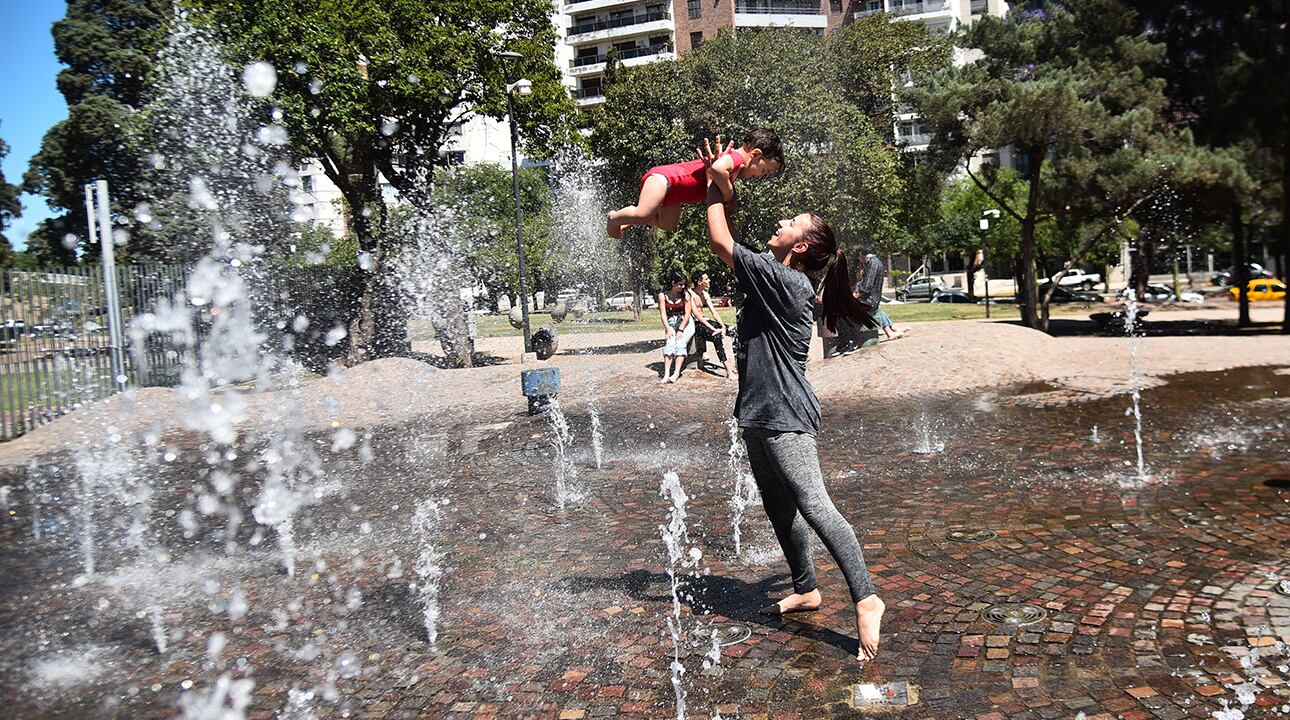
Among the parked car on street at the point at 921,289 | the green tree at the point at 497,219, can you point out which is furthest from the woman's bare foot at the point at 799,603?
the parked car on street at the point at 921,289

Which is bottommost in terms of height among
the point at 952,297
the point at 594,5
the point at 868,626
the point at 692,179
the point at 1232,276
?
the point at 868,626

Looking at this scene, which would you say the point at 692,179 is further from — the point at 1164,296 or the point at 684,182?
the point at 1164,296


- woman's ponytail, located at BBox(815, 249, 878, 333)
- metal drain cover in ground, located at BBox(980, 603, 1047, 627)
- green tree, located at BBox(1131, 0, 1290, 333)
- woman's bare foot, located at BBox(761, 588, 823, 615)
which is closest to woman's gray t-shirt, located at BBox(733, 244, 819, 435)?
woman's ponytail, located at BBox(815, 249, 878, 333)

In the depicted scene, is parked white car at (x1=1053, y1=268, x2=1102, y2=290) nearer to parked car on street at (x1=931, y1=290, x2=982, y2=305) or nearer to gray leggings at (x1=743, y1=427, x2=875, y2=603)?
parked car on street at (x1=931, y1=290, x2=982, y2=305)

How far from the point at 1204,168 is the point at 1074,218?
4.01 metres

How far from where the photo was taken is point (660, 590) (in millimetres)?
4719

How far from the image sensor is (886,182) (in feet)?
91.8

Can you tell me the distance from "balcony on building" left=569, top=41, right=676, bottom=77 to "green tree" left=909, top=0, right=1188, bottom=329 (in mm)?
43377

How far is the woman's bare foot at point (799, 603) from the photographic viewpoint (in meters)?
4.25

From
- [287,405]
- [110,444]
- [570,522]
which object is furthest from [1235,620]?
[287,405]

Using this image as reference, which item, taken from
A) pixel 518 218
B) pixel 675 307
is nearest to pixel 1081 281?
pixel 518 218

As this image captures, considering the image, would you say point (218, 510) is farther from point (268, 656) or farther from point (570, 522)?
point (268, 656)

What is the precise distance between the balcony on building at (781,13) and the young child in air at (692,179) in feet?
198

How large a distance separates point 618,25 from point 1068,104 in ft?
168
